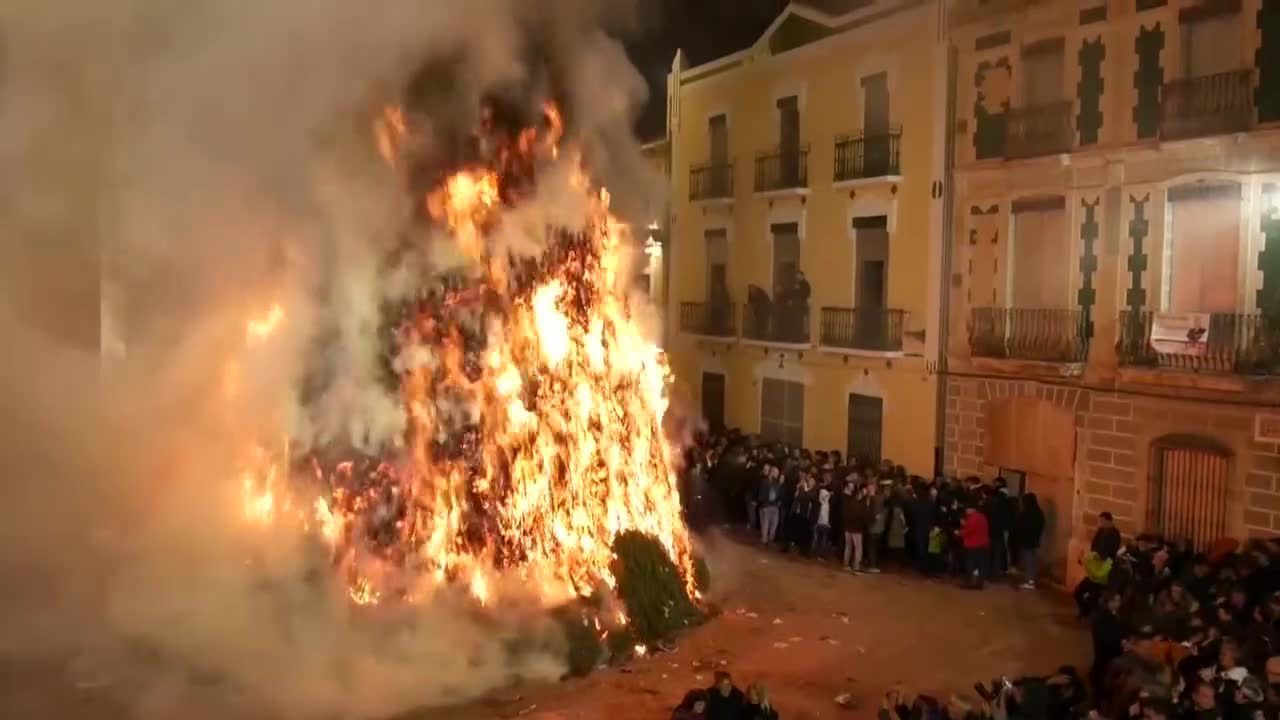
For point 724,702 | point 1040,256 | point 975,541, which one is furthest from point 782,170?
point 724,702

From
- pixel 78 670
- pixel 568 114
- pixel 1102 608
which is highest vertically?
pixel 568 114

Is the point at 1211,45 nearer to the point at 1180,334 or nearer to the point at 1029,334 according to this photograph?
the point at 1180,334

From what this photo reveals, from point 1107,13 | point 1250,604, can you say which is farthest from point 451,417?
point 1107,13

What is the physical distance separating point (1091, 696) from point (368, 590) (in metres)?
7.11

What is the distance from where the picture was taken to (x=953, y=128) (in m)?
17.6

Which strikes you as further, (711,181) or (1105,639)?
(711,181)

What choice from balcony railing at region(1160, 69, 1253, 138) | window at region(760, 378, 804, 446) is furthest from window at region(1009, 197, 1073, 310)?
window at region(760, 378, 804, 446)

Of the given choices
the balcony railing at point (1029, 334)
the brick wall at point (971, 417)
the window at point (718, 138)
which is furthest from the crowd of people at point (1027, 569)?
the window at point (718, 138)

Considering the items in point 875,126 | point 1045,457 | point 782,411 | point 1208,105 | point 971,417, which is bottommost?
point 1045,457

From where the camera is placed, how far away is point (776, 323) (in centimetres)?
2147

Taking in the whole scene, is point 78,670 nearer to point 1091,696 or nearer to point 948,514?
point 1091,696

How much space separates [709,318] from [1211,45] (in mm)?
11312

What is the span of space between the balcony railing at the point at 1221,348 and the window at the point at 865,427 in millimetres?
5015

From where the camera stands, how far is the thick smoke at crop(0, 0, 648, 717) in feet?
33.9
